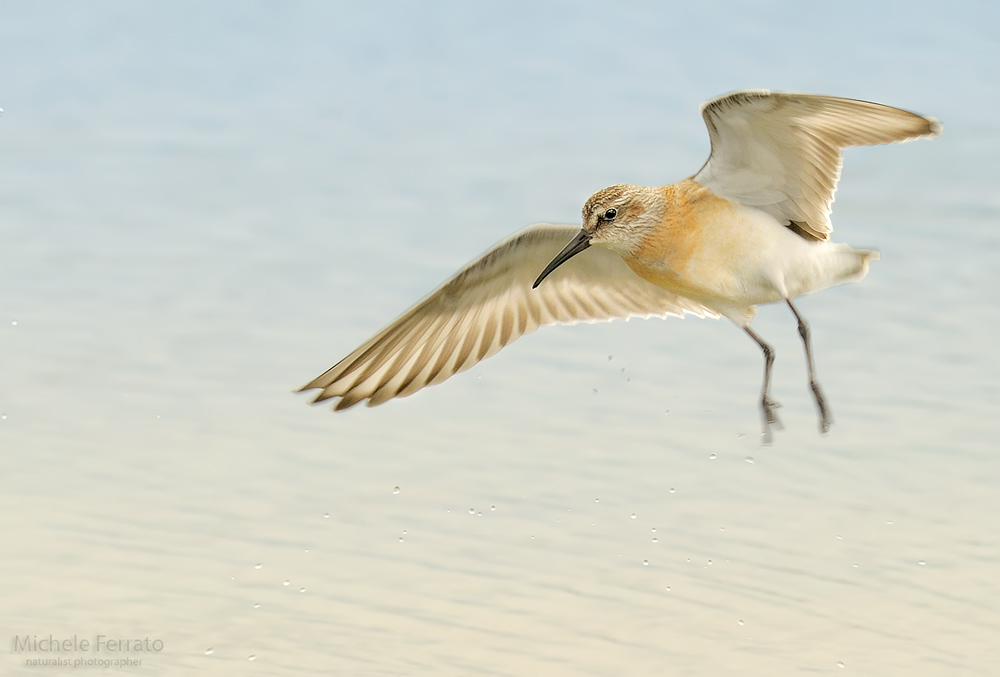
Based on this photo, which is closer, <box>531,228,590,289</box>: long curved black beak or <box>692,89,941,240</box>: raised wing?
<box>692,89,941,240</box>: raised wing

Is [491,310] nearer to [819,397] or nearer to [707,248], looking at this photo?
[707,248]

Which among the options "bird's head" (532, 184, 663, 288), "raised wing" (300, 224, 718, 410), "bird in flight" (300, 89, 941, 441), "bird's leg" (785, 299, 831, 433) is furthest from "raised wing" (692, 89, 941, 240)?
"raised wing" (300, 224, 718, 410)

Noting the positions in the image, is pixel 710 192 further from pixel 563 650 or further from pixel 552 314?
pixel 563 650

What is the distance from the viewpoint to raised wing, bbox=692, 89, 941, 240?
8.44m

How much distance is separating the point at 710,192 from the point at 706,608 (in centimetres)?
261

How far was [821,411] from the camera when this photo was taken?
9.19 meters

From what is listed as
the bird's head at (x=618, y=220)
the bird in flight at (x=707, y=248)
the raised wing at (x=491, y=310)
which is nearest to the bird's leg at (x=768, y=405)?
the bird in flight at (x=707, y=248)

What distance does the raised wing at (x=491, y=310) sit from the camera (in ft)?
31.3

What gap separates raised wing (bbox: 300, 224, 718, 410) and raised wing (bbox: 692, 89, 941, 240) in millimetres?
911

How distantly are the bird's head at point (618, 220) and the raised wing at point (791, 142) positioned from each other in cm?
31

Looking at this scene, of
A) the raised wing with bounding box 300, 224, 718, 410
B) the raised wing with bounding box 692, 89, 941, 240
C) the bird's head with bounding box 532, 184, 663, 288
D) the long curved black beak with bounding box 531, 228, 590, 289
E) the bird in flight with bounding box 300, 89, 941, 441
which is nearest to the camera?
the raised wing with bounding box 692, 89, 941, 240

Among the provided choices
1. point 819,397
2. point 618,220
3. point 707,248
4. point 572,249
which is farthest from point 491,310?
point 819,397

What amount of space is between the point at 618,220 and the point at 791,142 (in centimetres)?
98

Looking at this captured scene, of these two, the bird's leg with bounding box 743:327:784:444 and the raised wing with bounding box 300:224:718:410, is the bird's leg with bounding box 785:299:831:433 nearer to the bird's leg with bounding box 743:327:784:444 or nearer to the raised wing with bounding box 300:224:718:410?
the bird's leg with bounding box 743:327:784:444
